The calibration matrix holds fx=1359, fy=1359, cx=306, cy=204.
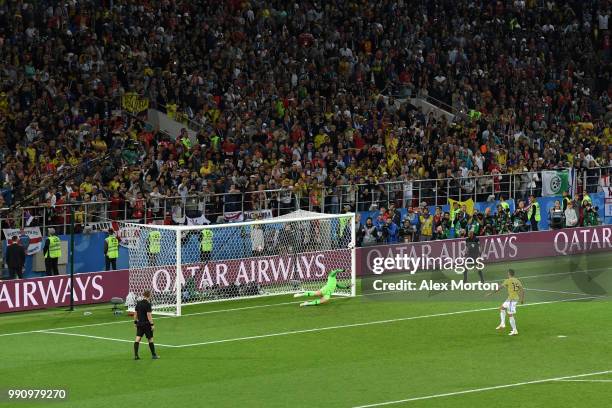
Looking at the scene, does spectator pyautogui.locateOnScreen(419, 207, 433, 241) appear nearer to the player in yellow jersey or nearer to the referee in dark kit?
the player in yellow jersey

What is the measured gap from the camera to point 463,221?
1761 inches

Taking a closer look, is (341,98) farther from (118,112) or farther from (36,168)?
(36,168)

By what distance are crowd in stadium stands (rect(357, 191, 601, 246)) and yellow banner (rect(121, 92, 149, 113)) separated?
321 inches

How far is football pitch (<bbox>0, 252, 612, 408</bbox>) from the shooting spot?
26.3 metres

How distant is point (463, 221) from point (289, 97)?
7.73m

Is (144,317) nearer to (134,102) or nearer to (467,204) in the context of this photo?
(134,102)

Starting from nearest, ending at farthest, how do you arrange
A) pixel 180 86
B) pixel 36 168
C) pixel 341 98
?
pixel 36 168, pixel 180 86, pixel 341 98

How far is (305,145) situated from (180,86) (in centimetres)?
467

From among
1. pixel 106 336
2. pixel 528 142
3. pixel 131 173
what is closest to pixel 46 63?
pixel 131 173

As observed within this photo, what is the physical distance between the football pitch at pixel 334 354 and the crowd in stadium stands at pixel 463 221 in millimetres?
4189

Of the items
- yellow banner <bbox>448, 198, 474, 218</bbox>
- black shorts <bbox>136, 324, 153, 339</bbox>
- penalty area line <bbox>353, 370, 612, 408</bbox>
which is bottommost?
penalty area line <bbox>353, 370, 612, 408</bbox>

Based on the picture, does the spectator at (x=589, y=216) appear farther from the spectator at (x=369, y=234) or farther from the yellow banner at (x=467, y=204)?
the spectator at (x=369, y=234)

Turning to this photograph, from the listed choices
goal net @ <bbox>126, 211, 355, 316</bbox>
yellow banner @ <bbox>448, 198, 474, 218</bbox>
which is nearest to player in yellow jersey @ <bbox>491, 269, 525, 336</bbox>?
A: goal net @ <bbox>126, 211, 355, 316</bbox>

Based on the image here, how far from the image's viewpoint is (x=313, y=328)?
34.2 metres
